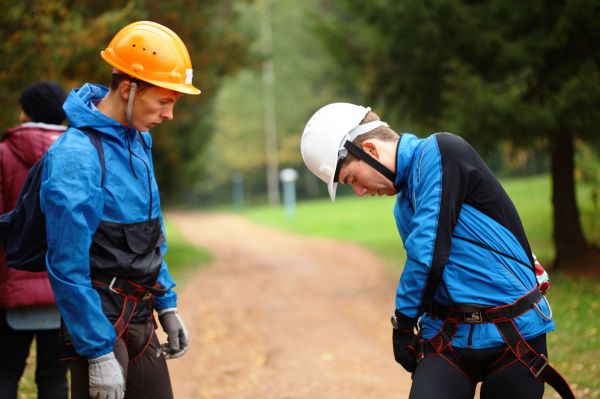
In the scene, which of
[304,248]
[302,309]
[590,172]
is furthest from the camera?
[304,248]

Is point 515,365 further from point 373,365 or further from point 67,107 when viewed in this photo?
point 373,365

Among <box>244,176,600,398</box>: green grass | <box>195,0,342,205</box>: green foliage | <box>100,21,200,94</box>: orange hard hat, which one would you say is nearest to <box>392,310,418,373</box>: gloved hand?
<box>100,21,200,94</box>: orange hard hat

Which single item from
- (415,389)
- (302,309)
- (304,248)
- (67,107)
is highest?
(67,107)

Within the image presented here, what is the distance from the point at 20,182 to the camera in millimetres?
4293

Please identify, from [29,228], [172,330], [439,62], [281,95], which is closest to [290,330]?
[439,62]

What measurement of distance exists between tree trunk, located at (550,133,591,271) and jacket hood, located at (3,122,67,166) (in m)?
9.71

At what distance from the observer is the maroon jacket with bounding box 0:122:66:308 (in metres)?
4.16

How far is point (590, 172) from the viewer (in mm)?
15453

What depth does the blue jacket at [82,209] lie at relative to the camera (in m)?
2.91

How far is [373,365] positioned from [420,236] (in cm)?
514

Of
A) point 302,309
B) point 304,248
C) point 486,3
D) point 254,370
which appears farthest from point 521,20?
point 304,248

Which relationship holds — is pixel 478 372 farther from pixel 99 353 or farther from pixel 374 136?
pixel 99 353

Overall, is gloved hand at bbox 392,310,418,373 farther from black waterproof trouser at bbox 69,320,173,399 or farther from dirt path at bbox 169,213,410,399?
dirt path at bbox 169,213,410,399

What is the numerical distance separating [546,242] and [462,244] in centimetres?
1477
